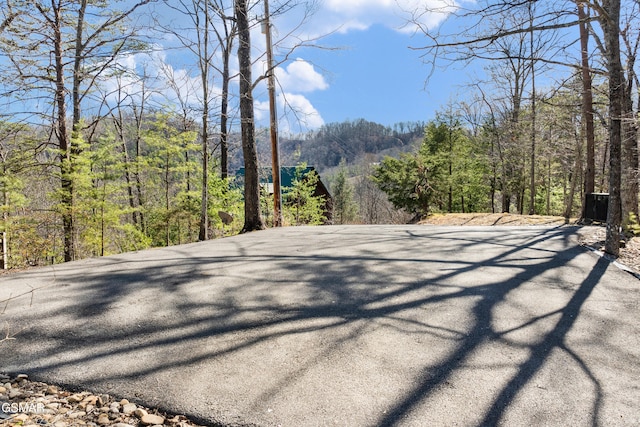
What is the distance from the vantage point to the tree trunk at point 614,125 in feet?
16.3

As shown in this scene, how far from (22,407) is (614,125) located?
6903mm

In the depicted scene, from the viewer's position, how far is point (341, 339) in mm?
2598

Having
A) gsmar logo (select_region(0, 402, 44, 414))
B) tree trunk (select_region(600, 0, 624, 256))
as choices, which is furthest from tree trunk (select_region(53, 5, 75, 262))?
tree trunk (select_region(600, 0, 624, 256))

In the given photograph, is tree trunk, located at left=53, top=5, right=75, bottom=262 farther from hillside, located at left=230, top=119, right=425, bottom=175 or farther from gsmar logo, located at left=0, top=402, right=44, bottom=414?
hillside, located at left=230, top=119, right=425, bottom=175

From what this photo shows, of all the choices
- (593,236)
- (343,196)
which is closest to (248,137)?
(593,236)

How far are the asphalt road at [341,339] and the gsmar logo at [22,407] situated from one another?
22 cm

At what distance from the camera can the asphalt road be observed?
77.0 inches

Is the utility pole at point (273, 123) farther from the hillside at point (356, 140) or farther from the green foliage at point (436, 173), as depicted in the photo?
the hillside at point (356, 140)

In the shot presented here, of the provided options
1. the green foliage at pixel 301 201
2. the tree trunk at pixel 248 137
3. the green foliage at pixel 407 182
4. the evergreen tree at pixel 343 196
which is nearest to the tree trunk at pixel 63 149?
the tree trunk at pixel 248 137

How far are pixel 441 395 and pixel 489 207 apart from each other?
Answer: 2620cm

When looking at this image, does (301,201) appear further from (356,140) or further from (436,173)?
(356,140)

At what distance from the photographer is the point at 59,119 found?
861 centimetres

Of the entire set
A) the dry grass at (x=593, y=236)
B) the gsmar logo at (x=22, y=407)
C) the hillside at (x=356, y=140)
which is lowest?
the gsmar logo at (x=22, y=407)

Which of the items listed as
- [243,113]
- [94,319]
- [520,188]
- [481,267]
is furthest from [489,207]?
[94,319]
